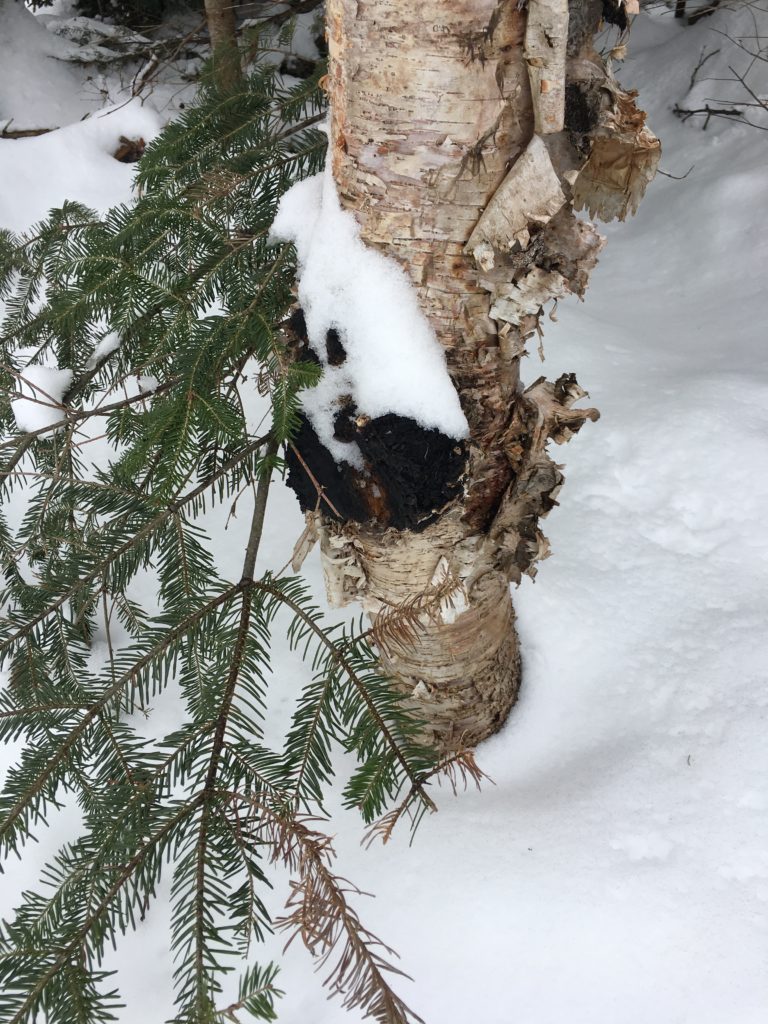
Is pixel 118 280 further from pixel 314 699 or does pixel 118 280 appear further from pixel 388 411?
pixel 314 699

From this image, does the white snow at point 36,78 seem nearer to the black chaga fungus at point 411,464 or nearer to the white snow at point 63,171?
the white snow at point 63,171

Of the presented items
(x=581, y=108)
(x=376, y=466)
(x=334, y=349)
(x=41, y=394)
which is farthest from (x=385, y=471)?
(x=41, y=394)

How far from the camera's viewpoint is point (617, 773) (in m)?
1.12

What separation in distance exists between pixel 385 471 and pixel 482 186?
31 centimetres

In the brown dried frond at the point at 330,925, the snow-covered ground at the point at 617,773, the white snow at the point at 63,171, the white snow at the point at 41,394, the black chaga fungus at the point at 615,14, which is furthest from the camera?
the white snow at the point at 63,171

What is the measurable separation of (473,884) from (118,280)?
941 mm

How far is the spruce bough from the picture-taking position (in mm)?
625

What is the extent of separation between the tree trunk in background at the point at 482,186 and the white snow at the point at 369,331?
2 cm

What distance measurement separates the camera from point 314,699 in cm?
75

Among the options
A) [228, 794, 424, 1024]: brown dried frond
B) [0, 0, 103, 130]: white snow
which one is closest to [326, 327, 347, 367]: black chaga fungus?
[228, 794, 424, 1024]: brown dried frond

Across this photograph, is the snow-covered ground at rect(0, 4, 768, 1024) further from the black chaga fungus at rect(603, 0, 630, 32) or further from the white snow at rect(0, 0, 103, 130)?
the white snow at rect(0, 0, 103, 130)

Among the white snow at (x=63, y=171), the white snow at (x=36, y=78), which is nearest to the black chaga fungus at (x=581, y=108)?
the white snow at (x=63, y=171)

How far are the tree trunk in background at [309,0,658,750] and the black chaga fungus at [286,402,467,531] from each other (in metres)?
0.03

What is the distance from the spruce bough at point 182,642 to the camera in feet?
2.05
